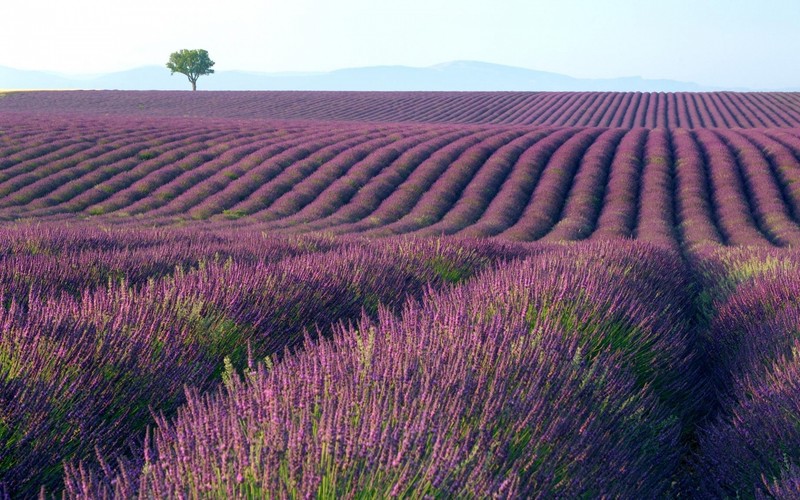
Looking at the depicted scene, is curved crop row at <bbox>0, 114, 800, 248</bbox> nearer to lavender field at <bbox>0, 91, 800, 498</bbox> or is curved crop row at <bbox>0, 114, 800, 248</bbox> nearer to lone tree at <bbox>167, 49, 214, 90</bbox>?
lavender field at <bbox>0, 91, 800, 498</bbox>

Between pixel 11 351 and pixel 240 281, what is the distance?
1.86 m

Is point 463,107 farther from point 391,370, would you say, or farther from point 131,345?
point 391,370

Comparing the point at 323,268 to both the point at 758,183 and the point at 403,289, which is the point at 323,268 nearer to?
the point at 403,289

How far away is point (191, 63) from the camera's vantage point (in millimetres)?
79062

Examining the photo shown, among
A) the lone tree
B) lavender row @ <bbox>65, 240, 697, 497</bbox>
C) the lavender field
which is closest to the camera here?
lavender row @ <bbox>65, 240, 697, 497</bbox>

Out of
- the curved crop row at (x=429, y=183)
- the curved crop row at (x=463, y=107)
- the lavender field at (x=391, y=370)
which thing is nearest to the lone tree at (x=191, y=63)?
the curved crop row at (x=463, y=107)

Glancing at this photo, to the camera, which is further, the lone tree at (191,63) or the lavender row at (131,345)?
the lone tree at (191,63)

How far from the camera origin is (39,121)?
32.5 meters

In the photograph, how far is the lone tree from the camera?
78.8 metres

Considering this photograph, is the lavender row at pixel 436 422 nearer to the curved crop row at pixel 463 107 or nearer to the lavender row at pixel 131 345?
the lavender row at pixel 131 345

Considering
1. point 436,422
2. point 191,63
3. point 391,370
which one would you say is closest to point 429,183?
point 391,370

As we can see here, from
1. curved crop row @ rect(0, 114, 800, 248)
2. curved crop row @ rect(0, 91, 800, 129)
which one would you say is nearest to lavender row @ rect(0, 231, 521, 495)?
curved crop row @ rect(0, 114, 800, 248)

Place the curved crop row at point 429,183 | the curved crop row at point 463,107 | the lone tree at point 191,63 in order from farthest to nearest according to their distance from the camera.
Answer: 1. the lone tree at point 191,63
2. the curved crop row at point 463,107
3. the curved crop row at point 429,183

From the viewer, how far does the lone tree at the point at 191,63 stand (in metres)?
78.8
